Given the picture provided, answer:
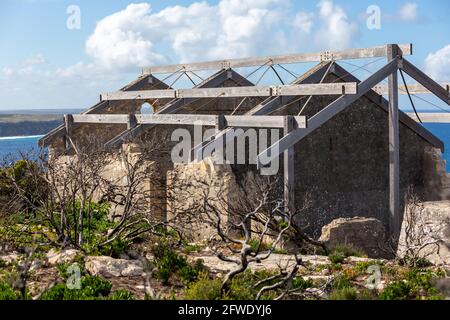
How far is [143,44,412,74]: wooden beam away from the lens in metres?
16.8

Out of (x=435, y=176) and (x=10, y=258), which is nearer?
(x=10, y=258)

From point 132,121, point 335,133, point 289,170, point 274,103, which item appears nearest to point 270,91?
point 274,103

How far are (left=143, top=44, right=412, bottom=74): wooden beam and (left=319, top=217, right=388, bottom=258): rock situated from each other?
163 inches

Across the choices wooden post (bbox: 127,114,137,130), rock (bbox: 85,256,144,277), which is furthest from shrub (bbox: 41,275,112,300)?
wooden post (bbox: 127,114,137,130)

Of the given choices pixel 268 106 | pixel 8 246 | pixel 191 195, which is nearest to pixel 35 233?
pixel 8 246

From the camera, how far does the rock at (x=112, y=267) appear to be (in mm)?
10969

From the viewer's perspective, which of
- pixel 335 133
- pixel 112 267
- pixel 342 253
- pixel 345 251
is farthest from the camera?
pixel 335 133

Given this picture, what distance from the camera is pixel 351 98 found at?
618 inches

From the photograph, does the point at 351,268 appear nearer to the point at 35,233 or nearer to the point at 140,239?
the point at 140,239

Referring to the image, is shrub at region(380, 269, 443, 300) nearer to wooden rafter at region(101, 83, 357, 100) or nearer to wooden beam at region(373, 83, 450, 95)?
wooden rafter at region(101, 83, 357, 100)

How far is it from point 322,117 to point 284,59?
16.2 ft

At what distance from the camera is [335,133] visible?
57.1 feet

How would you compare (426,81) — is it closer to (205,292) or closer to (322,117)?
(322,117)
